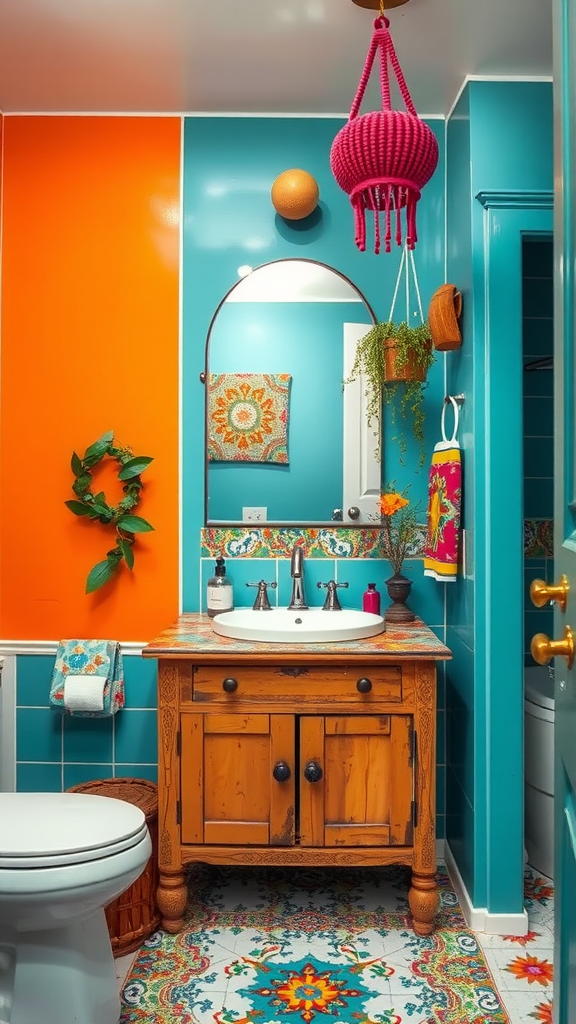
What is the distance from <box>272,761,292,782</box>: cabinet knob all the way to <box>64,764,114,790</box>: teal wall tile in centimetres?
79

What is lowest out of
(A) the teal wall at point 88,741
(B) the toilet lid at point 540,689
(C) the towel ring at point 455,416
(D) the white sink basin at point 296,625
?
(A) the teal wall at point 88,741

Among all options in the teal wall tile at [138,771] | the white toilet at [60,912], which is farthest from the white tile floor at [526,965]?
the teal wall tile at [138,771]

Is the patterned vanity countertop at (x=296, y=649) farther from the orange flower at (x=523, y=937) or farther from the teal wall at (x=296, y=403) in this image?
the orange flower at (x=523, y=937)

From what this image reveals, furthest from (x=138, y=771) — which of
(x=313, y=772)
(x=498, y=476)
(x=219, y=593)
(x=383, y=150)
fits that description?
(x=383, y=150)

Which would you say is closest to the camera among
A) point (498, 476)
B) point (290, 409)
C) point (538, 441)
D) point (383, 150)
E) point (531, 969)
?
point (383, 150)

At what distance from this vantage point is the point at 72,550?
2697 millimetres

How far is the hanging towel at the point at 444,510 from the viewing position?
236 cm

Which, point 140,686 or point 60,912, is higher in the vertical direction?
point 140,686

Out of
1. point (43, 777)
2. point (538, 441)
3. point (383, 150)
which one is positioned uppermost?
point (383, 150)

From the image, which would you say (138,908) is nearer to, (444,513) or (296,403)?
(444,513)

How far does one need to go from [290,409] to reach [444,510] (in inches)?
24.6

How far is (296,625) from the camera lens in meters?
2.47

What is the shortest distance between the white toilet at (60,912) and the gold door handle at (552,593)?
1073 mm

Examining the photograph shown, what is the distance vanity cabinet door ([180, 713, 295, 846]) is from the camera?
218 cm
